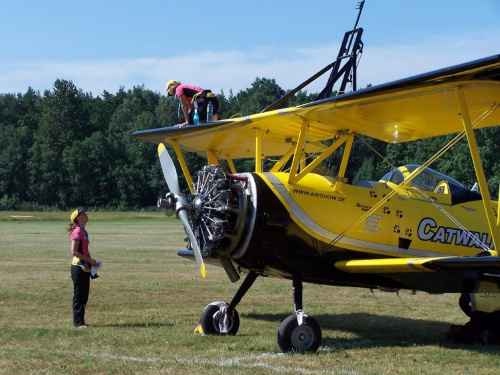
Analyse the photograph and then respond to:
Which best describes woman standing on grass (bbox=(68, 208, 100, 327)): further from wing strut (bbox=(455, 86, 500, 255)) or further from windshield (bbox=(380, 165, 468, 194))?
wing strut (bbox=(455, 86, 500, 255))

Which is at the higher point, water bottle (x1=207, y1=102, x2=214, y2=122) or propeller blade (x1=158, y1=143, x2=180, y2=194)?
water bottle (x1=207, y1=102, x2=214, y2=122)

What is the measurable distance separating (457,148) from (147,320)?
3930 cm

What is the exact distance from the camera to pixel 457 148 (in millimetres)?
46312

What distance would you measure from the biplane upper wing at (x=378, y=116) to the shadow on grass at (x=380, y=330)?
2.89 meters

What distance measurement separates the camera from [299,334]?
8.20m

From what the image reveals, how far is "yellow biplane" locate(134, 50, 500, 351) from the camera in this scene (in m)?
8.05

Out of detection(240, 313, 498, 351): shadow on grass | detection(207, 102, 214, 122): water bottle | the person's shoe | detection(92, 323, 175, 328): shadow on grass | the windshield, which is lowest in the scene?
detection(240, 313, 498, 351): shadow on grass

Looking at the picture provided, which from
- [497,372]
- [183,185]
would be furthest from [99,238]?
[497,372]

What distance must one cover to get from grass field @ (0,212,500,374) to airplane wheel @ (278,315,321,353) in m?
0.18

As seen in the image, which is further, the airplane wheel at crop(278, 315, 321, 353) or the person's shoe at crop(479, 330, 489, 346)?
the person's shoe at crop(479, 330, 489, 346)

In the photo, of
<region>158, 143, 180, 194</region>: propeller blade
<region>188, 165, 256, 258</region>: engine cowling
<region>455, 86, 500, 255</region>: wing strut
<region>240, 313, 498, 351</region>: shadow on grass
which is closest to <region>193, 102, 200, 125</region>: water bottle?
<region>158, 143, 180, 194</region>: propeller blade

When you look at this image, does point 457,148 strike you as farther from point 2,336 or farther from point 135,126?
point 135,126

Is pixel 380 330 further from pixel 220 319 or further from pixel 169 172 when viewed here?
pixel 169 172

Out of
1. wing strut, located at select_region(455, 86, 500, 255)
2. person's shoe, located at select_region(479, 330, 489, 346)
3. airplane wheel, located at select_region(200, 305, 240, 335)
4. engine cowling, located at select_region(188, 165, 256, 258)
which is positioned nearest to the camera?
wing strut, located at select_region(455, 86, 500, 255)
